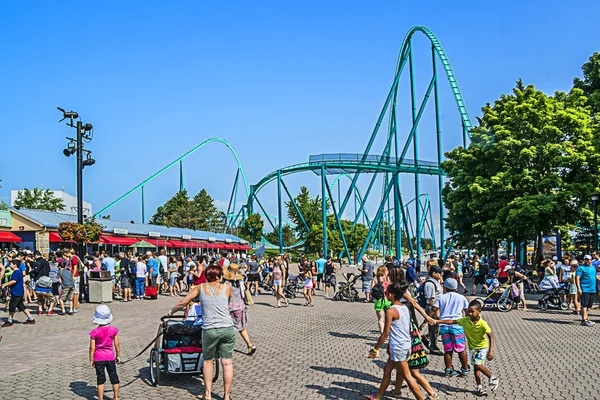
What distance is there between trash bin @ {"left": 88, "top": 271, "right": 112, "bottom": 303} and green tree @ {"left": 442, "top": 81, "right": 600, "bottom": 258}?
55.1ft

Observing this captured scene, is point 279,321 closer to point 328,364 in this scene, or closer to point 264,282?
point 328,364

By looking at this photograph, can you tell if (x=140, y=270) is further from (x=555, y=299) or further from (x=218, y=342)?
(x=218, y=342)

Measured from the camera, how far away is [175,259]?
23047 millimetres

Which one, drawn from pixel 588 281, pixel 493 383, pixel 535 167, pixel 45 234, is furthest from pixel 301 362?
pixel 45 234

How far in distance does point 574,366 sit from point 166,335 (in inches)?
238

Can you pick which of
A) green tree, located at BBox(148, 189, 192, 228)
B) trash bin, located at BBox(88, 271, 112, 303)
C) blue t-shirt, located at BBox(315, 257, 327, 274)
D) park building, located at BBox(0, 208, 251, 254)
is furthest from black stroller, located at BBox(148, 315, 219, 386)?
green tree, located at BBox(148, 189, 192, 228)

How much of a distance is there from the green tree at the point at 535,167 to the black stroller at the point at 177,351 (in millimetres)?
20407

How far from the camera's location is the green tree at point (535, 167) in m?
25.4

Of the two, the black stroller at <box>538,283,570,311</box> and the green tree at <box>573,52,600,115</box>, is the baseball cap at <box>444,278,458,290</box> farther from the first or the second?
the green tree at <box>573,52,600,115</box>

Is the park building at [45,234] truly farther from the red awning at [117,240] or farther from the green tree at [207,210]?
the green tree at [207,210]

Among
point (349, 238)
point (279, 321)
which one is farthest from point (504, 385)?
point (349, 238)

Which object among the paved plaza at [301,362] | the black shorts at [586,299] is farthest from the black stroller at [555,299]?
the black shorts at [586,299]

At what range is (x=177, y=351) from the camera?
25.2ft

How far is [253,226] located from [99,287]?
166ft
